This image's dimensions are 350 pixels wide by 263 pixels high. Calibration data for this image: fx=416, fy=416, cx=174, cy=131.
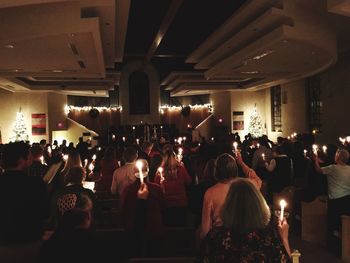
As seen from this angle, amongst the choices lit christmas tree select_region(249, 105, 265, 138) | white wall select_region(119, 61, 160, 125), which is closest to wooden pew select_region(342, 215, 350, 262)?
lit christmas tree select_region(249, 105, 265, 138)

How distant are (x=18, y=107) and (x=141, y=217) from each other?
57.2 feet

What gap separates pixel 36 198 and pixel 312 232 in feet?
15.3

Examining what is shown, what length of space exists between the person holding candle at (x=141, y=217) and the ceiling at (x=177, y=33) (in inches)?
132

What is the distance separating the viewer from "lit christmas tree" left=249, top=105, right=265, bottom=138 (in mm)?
22891

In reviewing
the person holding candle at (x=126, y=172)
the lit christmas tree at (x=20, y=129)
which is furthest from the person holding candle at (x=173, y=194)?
the lit christmas tree at (x=20, y=129)

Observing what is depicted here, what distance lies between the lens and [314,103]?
57.6ft

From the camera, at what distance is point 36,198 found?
11.8 feet

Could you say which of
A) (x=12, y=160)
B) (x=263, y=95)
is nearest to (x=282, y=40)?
(x=12, y=160)

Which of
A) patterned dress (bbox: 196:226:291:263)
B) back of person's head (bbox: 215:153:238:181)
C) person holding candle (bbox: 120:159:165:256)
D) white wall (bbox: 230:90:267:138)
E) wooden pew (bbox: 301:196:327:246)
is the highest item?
white wall (bbox: 230:90:267:138)

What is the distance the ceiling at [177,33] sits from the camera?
8.02 meters

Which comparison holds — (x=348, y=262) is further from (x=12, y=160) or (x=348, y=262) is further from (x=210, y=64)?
(x=210, y=64)

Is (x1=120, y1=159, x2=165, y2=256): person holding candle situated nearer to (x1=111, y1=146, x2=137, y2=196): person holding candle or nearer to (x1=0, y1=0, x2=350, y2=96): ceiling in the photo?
(x1=111, y1=146, x2=137, y2=196): person holding candle

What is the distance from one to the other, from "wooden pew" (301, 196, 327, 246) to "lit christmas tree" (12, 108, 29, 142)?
15809 mm

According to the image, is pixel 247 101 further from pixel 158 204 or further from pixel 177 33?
pixel 158 204
